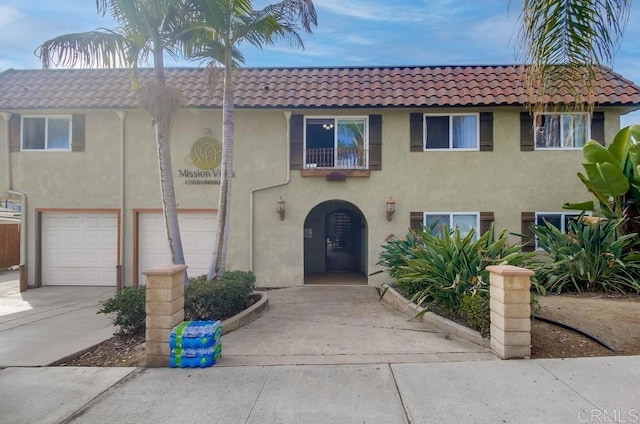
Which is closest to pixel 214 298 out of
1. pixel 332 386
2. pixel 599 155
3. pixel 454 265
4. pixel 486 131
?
pixel 332 386

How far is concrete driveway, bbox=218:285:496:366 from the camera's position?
16.5ft

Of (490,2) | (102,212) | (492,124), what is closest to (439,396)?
(490,2)

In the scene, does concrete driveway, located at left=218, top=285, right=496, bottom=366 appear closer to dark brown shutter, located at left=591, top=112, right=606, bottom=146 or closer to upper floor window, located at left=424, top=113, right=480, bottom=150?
upper floor window, located at left=424, top=113, right=480, bottom=150

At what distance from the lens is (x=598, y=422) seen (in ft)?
11.1

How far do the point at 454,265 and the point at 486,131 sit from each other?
5.56 meters

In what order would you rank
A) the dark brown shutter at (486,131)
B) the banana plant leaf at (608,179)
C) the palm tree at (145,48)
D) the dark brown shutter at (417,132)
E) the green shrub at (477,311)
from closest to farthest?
the green shrub at (477,311), the palm tree at (145,48), the banana plant leaf at (608,179), the dark brown shutter at (486,131), the dark brown shutter at (417,132)

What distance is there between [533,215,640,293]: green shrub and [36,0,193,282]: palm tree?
7.84 meters

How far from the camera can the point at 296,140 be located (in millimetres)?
10656

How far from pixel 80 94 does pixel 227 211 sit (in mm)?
7004

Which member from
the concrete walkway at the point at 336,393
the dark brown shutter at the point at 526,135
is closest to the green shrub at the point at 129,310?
the concrete walkway at the point at 336,393

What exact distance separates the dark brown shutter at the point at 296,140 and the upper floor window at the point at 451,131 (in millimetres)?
3593

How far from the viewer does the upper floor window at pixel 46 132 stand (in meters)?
11.0

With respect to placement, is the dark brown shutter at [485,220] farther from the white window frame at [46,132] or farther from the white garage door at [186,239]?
the white window frame at [46,132]

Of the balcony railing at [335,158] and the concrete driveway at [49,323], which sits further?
the balcony railing at [335,158]
